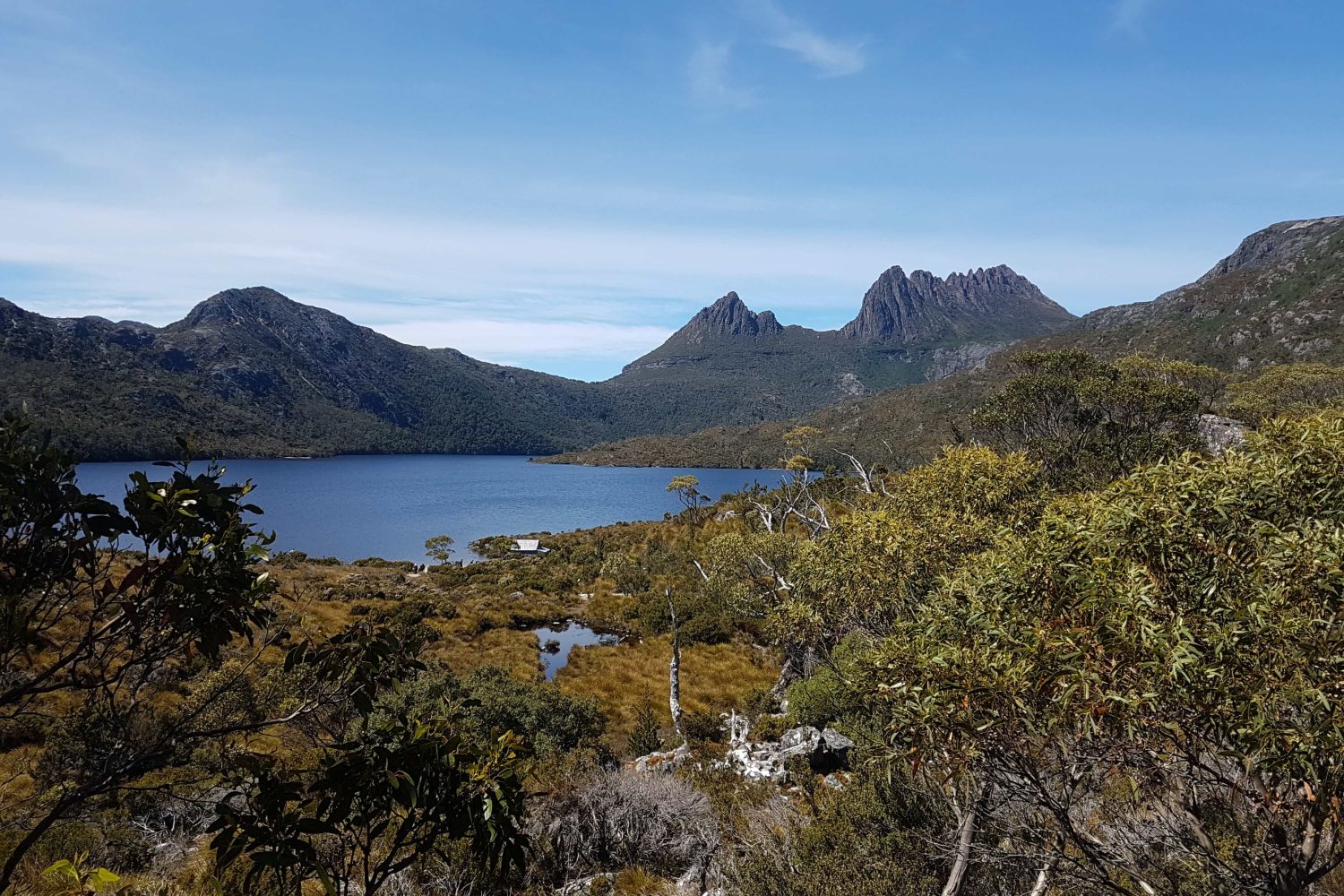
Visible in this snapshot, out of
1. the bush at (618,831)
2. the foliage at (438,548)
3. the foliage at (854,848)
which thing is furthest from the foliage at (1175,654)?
the foliage at (438,548)

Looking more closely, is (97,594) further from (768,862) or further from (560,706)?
(560,706)

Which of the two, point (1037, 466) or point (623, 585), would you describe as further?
point (623, 585)

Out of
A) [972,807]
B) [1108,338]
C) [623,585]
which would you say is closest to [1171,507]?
Answer: [972,807]

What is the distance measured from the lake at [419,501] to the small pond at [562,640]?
2399 cm

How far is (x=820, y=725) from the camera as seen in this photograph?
16.5m

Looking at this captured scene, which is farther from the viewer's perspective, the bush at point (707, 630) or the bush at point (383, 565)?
the bush at point (383, 565)

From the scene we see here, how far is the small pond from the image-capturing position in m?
27.5

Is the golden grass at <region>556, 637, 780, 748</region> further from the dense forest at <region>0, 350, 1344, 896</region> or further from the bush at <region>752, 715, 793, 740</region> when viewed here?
the bush at <region>752, 715, 793, 740</region>

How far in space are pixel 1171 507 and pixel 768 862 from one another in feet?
20.9

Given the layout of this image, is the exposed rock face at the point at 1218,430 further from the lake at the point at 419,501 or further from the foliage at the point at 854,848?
the foliage at the point at 854,848

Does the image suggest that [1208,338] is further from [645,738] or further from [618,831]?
[618,831]

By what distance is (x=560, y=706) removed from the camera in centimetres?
1759

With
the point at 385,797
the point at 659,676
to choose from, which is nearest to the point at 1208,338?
the point at 659,676

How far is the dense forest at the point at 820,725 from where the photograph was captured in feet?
11.2
